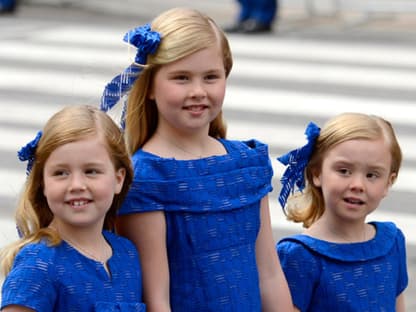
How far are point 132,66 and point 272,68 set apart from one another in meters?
8.66

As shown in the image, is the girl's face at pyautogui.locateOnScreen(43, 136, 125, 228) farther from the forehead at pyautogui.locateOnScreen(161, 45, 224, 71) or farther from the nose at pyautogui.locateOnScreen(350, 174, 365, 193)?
the nose at pyautogui.locateOnScreen(350, 174, 365, 193)

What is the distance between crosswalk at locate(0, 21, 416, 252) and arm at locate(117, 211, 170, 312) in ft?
11.6

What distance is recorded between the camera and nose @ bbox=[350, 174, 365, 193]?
12.5 feet

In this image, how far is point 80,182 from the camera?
11.0ft

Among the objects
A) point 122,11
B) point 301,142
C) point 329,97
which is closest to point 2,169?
point 301,142

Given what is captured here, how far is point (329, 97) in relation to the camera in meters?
10.9

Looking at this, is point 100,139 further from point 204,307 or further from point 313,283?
point 313,283

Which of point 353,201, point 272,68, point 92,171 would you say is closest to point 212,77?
point 92,171

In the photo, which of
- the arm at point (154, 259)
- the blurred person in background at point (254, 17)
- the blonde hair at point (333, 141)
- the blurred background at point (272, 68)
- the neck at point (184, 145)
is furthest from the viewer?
the blurred person in background at point (254, 17)

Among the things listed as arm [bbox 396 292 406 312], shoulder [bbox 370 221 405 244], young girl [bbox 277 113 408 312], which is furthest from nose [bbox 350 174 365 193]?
arm [bbox 396 292 406 312]

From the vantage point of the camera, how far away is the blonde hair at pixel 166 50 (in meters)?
3.58

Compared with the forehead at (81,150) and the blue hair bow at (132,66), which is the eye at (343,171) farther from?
the forehead at (81,150)

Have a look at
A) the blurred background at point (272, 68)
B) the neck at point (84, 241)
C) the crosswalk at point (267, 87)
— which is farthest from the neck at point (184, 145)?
the crosswalk at point (267, 87)

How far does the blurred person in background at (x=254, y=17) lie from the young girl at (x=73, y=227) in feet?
35.4
